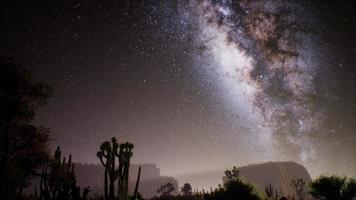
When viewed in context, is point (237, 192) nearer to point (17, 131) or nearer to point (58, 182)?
point (58, 182)

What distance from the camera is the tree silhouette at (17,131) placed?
14453mm

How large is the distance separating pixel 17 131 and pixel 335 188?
19.6 meters

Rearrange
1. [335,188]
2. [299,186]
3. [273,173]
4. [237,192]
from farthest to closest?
[273,173]
[299,186]
[335,188]
[237,192]

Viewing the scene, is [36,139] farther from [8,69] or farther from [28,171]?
[8,69]

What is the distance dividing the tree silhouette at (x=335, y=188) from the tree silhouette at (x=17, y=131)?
692 inches

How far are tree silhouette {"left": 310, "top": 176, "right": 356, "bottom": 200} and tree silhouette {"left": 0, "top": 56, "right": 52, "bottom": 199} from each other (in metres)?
17.6

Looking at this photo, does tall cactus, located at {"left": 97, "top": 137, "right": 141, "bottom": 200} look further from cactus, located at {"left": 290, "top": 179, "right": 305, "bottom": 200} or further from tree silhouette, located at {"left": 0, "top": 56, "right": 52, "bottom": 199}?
cactus, located at {"left": 290, "top": 179, "right": 305, "bottom": 200}

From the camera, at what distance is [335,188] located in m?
15.0

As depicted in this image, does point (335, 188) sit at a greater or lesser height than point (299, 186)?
greater

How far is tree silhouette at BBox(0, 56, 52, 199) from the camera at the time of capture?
47.4 feet

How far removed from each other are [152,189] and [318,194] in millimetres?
136675

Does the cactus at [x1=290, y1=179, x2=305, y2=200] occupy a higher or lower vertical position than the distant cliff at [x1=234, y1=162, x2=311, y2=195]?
lower

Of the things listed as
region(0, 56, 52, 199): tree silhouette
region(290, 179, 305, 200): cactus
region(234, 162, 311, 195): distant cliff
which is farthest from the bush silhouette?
region(234, 162, 311, 195): distant cliff

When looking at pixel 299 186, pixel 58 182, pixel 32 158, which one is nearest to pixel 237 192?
pixel 58 182
